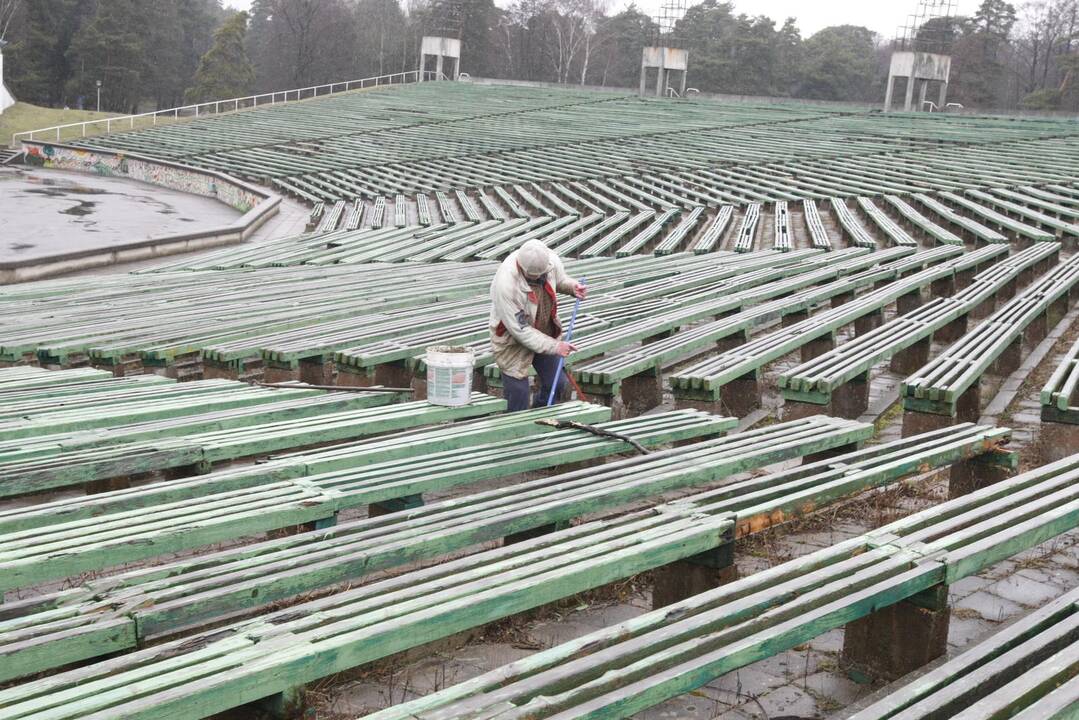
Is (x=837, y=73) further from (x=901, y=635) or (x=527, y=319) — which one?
(x=901, y=635)

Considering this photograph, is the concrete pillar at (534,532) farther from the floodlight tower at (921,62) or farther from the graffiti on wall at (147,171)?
the floodlight tower at (921,62)

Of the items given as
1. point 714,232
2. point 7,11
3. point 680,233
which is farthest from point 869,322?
point 7,11

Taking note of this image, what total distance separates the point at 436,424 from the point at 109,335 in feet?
13.1

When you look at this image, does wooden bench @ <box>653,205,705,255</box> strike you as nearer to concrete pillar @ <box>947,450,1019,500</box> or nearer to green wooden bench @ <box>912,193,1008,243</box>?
green wooden bench @ <box>912,193,1008,243</box>

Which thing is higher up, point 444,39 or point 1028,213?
point 444,39

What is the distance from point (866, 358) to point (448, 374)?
3033 millimetres

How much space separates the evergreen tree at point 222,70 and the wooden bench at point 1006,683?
65.5 m

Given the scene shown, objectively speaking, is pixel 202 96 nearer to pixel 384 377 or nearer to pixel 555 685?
pixel 384 377

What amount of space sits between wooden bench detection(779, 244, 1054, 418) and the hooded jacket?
Result: 1.52 meters

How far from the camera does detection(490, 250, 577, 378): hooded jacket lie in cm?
661

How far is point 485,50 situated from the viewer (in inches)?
2790

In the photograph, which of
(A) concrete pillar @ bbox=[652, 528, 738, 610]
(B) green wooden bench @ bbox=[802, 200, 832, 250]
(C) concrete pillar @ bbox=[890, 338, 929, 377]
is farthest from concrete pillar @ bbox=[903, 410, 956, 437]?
(B) green wooden bench @ bbox=[802, 200, 832, 250]

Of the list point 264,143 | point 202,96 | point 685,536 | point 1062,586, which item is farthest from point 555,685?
point 202,96

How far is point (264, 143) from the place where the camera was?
123 ft
